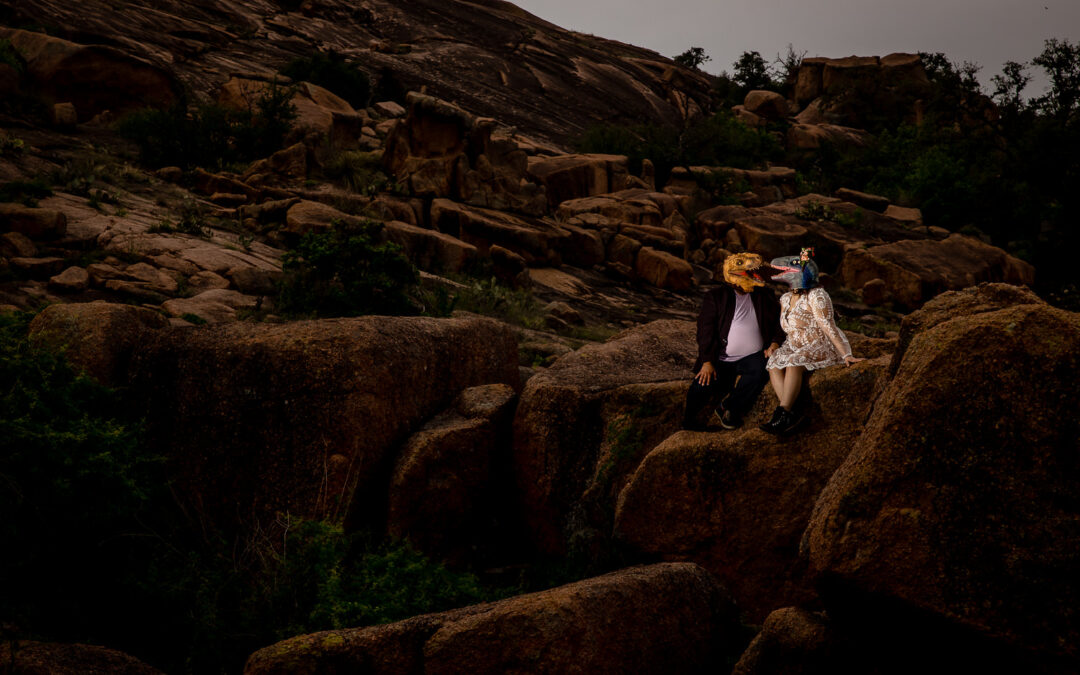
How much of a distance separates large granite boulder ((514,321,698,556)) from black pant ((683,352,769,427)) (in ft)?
4.02

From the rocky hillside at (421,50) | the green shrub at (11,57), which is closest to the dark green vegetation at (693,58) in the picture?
the rocky hillside at (421,50)

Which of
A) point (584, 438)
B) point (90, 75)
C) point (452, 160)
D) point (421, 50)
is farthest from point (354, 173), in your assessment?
point (421, 50)

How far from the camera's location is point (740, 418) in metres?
6.54

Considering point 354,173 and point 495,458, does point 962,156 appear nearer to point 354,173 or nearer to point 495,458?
point 354,173

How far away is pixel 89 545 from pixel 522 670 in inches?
184

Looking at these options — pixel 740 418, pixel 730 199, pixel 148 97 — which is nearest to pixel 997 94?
pixel 730 199

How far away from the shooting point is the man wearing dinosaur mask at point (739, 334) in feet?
20.1

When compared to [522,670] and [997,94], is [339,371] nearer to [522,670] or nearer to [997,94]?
[522,670]

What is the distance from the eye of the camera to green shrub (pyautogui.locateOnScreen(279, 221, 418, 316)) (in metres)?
13.2

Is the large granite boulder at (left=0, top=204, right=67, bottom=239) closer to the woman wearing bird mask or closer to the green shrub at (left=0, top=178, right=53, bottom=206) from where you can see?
the green shrub at (left=0, top=178, right=53, bottom=206)

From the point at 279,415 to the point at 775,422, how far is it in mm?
4779

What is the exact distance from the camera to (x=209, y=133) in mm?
23719

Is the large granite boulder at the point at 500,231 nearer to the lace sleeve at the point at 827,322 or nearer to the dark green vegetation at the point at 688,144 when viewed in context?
the dark green vegetation at the point at 688,144

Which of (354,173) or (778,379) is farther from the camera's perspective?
(354,173)
